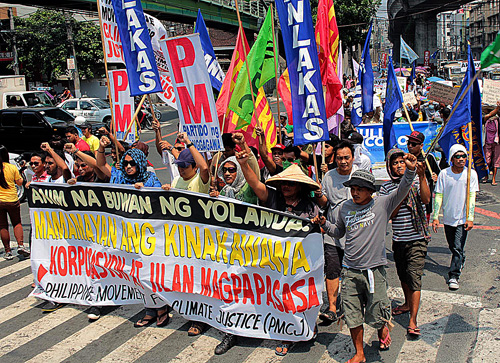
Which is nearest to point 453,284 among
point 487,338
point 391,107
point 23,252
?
point 487,338

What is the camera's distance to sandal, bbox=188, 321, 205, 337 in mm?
5203

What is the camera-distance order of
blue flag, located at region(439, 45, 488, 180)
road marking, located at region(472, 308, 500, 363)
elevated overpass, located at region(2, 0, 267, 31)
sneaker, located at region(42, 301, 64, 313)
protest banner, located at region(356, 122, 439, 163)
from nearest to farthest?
road marking, located at region(472, 308, 500, 363)
blue flag, located at region(439, 45, 488, 180)
sneaker, located at region(42, 301, 64, 313)
protest banner, located at region(356, 122, 439, 163)
elevated overpass, located at region(2, 0, 267, 31)

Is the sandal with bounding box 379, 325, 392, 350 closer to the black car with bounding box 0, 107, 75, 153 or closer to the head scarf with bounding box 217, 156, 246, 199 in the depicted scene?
the head scarf with bounding box 217, 156, 246, 199

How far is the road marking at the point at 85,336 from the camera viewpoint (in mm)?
4965

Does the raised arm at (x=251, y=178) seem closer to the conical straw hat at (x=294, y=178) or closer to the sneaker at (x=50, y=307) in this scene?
the conical straw hat at (x=294, y=178)

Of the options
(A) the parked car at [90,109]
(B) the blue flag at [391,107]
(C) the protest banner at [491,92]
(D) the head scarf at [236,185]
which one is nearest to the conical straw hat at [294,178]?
(D) the head scarf at [236,185]

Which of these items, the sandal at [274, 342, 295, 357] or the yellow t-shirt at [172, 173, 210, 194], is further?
the yellow t-shirt at [172, 173, 210, 194]

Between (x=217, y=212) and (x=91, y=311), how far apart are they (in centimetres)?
195

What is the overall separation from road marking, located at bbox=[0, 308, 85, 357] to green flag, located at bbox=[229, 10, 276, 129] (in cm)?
300

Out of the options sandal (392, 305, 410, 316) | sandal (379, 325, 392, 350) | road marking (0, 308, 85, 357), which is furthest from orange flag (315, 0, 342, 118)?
road marking (0, 308, 85, 357)

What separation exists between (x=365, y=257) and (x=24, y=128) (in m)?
16.3

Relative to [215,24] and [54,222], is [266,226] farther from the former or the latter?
[215,24]

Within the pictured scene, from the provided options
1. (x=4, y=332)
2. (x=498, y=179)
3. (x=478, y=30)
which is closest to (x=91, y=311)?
(x=4, y=332)

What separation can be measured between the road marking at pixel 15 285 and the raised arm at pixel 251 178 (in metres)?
3.73
